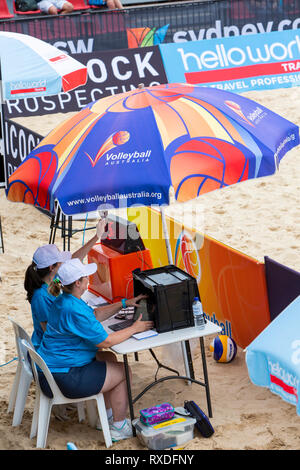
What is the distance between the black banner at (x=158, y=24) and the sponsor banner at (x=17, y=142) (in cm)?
493

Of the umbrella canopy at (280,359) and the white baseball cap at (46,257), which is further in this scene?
the white baseball cap at (46,257)

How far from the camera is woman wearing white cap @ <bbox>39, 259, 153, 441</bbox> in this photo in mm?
5266

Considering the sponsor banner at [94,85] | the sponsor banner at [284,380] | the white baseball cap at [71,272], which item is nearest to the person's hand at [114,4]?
the sponsor banner at [94,85]

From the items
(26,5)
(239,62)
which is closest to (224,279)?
(239,62)

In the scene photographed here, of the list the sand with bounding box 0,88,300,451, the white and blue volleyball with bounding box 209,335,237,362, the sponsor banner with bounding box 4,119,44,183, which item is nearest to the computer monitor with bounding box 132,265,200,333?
the sand with bounding box 0,88,300,451

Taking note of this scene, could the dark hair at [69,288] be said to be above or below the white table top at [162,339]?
above

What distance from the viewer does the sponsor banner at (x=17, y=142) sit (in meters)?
10.2

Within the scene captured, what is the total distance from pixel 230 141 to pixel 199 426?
219 centimetres

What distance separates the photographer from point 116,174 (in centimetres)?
489

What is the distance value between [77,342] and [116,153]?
144 centimetres

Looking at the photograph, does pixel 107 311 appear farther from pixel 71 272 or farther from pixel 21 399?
pixel 21 399

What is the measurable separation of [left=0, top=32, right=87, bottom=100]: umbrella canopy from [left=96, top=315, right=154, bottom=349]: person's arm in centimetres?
276

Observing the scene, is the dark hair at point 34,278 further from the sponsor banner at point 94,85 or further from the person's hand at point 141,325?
the sponsor banner at point 94,85

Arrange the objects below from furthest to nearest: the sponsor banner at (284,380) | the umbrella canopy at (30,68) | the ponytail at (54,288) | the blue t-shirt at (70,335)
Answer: the umbrella canopy at (30,68), the ponytail at (54,288), the blue t-shirt at (70,335), the sponsor banner at (284,380)
